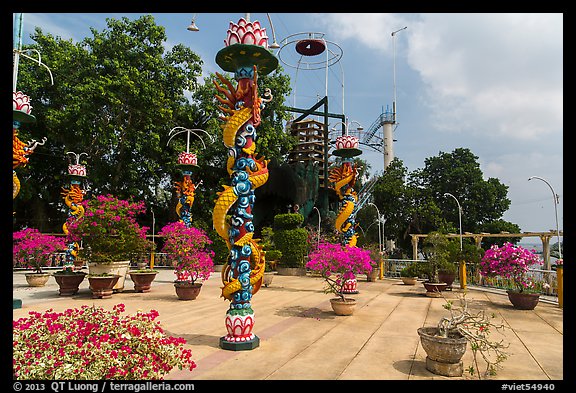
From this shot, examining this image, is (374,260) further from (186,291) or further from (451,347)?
(451,347)

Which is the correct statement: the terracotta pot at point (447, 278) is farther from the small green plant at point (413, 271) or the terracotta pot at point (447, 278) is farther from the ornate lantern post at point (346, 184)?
the ornate lantern post at point (346, 184)

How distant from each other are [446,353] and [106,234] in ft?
39.8

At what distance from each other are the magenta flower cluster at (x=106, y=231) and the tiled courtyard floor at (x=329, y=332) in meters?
1.71

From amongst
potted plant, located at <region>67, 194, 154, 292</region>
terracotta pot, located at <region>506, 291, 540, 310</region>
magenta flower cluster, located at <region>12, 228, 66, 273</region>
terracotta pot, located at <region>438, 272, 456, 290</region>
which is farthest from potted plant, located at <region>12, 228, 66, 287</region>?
terracotta pot, located at <region>506, 291, 540, 310</region>

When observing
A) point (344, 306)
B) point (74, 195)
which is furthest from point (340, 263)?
point (74, 195)

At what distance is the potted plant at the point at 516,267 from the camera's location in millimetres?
11422

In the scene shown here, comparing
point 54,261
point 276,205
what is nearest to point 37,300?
point 54,261

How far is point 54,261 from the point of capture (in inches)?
989

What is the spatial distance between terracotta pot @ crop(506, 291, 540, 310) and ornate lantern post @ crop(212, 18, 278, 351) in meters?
9.15

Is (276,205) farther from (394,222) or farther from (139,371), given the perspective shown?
(139,371)

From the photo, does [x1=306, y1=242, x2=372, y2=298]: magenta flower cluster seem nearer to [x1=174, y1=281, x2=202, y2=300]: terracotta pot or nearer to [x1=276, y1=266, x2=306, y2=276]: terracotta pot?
[x1=174, y1=281, x2=202, y2=300]: terracotta pot

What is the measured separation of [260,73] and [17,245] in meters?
14.0

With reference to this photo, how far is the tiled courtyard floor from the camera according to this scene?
5664 mm

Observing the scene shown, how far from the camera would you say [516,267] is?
38.4 ft
